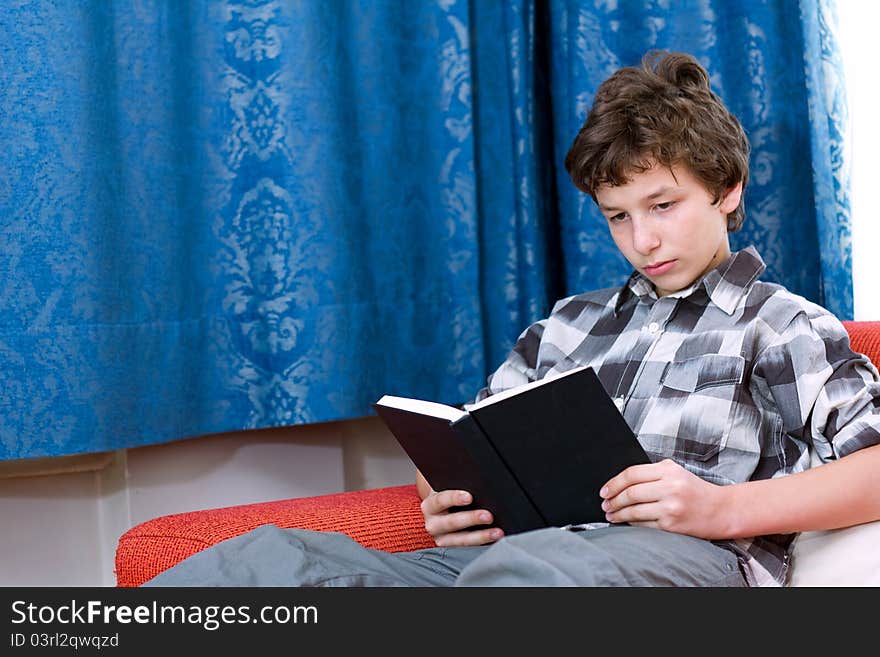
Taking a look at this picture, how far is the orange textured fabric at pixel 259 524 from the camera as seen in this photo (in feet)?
3.38

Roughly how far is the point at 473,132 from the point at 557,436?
0.96m

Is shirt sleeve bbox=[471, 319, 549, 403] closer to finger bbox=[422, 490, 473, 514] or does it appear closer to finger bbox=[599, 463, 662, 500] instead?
finger bbox=[422, 490, 473, 514]

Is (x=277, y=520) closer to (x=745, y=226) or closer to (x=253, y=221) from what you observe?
(x=253, y=221)

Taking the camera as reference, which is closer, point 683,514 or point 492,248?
point 683,514

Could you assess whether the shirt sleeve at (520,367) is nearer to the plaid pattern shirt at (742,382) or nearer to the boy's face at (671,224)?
the plaid pattern shirt at (742,382)

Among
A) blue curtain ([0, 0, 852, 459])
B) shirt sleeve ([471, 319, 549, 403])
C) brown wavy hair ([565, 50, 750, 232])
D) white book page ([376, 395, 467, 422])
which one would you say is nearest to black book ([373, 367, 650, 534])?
white book page ([376, 395, 467, 422])

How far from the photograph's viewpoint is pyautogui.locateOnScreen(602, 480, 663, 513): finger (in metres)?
0.86

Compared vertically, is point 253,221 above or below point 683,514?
above

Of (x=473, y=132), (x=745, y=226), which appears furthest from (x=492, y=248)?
(x=745, y=226)

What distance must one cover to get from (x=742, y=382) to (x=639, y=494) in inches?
8.8

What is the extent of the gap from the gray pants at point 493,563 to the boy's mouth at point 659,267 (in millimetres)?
354
